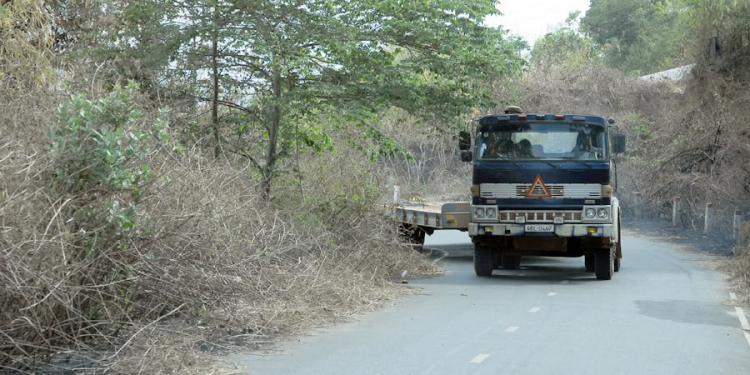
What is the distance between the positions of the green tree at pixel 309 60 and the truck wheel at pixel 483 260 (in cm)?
249

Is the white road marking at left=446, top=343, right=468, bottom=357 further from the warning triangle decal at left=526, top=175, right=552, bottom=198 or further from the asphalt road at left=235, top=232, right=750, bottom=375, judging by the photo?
the warning triangle decal at left=526, top=175, right=552, bottom=198

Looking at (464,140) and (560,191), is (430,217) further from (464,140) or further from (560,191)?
(560,191)

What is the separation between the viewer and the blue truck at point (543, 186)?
47.8ft

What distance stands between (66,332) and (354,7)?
9353 mm

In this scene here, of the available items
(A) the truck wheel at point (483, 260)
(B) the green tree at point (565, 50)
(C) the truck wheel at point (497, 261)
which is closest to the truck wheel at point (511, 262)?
(C) the truck wheel at point (497, 261)

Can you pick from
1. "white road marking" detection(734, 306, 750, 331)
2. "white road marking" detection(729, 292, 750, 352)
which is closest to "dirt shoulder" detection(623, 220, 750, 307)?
"white road marking" detection(729, 292, 750, 352)

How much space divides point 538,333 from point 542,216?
5.11 meters

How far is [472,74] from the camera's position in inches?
642

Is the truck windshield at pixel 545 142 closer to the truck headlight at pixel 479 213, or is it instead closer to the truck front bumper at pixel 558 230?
the truck headlight at pixel 479 213

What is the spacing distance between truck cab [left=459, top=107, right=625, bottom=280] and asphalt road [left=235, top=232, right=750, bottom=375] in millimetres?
682

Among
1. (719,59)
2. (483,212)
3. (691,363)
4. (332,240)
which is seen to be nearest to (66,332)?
(691,363)

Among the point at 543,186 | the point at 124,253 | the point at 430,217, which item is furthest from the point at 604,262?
the point at 124,253

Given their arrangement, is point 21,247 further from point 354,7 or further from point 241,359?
point 354,7

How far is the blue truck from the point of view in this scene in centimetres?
1455
